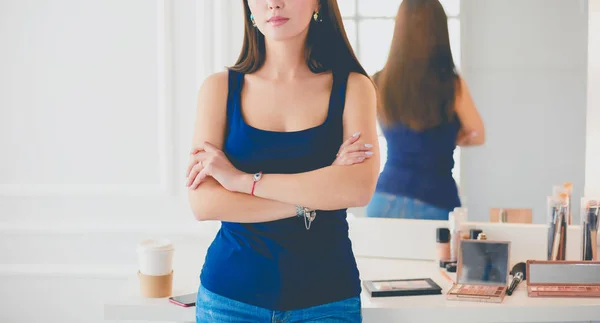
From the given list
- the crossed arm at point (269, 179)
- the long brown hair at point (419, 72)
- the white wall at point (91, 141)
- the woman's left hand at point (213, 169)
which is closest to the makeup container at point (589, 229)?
the long brown hair at point (419, 72)

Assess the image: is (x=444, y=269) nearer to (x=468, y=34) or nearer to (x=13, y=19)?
(x=468, y=34)

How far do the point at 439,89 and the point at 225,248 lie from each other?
105 centimetres

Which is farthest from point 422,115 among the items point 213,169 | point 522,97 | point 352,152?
point 213,169

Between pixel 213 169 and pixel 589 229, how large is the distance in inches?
47.6

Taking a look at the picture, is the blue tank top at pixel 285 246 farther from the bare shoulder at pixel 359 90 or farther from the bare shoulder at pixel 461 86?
the bare shoulder at pixel 461 86

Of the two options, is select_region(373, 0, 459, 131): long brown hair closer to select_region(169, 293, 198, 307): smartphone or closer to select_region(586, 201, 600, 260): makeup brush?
select_region(586, 201, 600, 260): makeup brush

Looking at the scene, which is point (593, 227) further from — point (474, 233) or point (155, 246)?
point (155, 246)

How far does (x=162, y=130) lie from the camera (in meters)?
2.78

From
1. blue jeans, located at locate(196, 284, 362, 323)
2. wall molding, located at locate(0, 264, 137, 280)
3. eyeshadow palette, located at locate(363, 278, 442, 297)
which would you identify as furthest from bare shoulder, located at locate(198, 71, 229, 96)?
wall molding, located at locate(0, 264, 137, 280)

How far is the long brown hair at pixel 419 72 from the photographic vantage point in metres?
2.27

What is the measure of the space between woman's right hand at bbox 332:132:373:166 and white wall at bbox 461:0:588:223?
789 millimetres

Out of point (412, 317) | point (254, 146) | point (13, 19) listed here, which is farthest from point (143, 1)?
point (412, 317)

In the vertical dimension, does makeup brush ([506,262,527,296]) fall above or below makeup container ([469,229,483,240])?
below

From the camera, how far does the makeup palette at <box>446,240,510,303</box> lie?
2.00m
